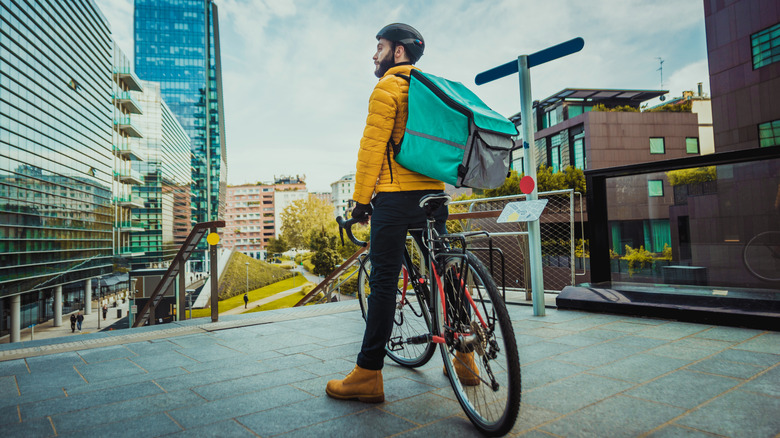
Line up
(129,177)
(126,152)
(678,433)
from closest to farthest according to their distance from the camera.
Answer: (678,433) → (126,152) → (129,177)

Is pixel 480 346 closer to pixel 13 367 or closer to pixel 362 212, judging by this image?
pixel 362 212

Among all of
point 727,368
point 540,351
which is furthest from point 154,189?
point 727,368

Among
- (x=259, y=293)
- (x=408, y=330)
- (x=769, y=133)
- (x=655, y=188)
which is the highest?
(x=769, y=133)

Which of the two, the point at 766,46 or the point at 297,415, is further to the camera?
the point at 766,46

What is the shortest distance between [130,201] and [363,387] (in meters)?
65.4

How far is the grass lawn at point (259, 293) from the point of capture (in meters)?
45.0

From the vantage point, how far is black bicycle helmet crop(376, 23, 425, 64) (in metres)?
2.49

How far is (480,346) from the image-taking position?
1.98m

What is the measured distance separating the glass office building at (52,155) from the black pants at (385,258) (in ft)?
127

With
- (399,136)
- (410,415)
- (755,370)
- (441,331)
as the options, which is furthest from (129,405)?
(755,370)

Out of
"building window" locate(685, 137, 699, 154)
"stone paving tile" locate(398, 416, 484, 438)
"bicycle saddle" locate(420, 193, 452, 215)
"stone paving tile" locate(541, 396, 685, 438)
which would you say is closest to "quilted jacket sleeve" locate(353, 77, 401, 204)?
"bicycle saddle" locate(420, 193, 452, 215)

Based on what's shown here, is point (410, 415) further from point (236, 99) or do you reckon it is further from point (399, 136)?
point (236, 99)

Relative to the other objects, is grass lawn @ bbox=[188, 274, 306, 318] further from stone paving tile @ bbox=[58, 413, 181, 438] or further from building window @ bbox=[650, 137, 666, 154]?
stone paving tile @ bbox=[58, 413, 181, 438]

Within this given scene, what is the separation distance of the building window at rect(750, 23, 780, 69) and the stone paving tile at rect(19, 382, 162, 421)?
24.5 meters
